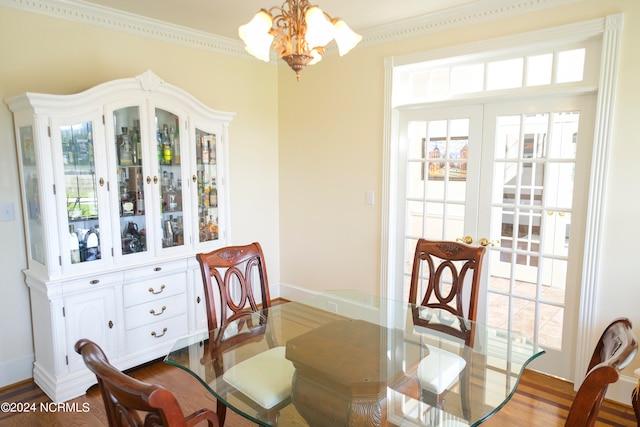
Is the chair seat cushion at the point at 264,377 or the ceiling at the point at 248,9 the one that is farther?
the ceiling at the point at 248,9

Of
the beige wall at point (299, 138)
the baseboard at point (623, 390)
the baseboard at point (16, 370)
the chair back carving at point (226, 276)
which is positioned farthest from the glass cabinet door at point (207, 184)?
the baseboard at point (623, 390)

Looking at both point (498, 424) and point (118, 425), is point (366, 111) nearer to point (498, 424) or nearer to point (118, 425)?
point (498, 424)

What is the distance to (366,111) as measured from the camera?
3.71m

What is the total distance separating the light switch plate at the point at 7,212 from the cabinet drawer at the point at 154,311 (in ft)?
3.28

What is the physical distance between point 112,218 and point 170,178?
552 millimetres

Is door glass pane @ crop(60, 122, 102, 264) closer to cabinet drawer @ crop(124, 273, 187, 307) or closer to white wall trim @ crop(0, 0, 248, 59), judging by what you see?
cabinet drawer @ crop(124, 273, 187, 307)

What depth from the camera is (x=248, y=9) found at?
3.07 m

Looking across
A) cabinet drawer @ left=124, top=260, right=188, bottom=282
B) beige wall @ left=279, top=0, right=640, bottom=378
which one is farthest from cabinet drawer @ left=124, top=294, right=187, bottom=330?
beige wall @ left=279, top=0, right=640, bottom=378

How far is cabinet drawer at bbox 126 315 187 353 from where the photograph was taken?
2980 mm

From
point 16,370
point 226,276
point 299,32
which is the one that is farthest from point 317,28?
point 16,370

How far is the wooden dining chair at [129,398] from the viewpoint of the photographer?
96 cm

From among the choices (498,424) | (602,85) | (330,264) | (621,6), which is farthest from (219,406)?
(621,6)

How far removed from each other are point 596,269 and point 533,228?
48 centimetres

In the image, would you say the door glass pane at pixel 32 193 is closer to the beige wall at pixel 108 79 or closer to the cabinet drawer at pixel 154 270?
the beige wall at pixel 108 79
